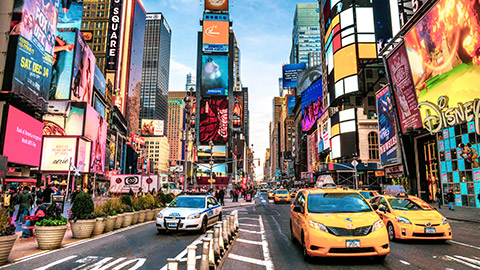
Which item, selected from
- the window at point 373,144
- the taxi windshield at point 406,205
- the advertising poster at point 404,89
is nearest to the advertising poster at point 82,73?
the advertising poster at point 404,89

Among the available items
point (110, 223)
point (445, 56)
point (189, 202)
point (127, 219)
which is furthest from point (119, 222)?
point (445, 56)

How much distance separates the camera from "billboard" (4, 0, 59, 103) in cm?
3499

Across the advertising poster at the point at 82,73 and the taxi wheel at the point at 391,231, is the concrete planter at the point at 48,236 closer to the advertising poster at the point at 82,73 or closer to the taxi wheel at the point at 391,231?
the taxi wheel at the point at 391,231

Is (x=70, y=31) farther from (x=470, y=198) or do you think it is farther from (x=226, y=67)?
(x=226, y=67)

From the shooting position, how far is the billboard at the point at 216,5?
121 metres

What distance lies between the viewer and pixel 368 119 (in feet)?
218

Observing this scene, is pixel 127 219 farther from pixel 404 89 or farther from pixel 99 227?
pixel 404 89

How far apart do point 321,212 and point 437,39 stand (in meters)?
25.8

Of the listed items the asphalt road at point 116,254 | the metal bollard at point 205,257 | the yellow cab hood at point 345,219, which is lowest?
the asphalt road at point 116,254

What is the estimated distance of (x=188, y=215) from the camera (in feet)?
39.3

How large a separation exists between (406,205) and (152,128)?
574 ft

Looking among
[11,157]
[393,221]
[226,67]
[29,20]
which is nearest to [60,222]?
[393,221]

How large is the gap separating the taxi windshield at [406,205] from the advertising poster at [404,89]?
81.6 ft

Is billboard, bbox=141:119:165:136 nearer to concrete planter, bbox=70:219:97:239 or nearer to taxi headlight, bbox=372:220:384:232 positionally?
concrete planter, bbox=70:219:97:239
